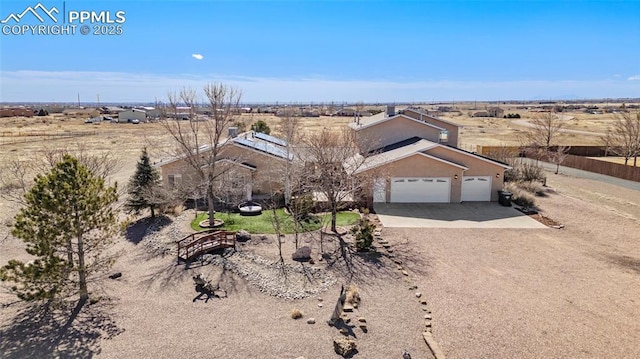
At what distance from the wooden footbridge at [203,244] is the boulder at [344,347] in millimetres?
8477

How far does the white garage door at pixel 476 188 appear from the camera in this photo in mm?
26016

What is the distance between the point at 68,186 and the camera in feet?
37.9

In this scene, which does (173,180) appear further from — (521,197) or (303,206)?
(521,197)

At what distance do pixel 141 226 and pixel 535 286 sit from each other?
18.7 meters

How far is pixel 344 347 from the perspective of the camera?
33.9ft

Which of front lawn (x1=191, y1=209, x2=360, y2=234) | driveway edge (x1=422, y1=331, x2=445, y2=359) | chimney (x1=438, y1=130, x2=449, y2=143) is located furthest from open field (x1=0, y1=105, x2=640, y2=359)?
chimney (x1=438, y1=130, x2=449, y2=143)

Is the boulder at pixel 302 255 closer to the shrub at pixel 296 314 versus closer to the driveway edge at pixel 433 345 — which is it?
the shrub at pixel 296 314

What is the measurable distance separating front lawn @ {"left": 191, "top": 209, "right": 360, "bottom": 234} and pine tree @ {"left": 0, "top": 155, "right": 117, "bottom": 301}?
8.33 meters

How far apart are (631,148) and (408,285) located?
127ft

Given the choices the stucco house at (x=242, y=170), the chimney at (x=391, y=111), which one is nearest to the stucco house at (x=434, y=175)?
the stucco house at (x=242, y=170)

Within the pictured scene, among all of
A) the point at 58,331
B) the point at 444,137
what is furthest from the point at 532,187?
the point at 58,331

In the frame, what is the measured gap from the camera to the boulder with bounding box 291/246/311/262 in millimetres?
16516

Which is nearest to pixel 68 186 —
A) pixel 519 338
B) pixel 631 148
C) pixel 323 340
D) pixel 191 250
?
pixel 191 250

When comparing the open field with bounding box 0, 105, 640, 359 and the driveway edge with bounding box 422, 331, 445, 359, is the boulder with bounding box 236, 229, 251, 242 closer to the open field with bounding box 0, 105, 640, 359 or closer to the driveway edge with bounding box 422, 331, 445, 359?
the open field with bounding box 0, 105, 640, 359
